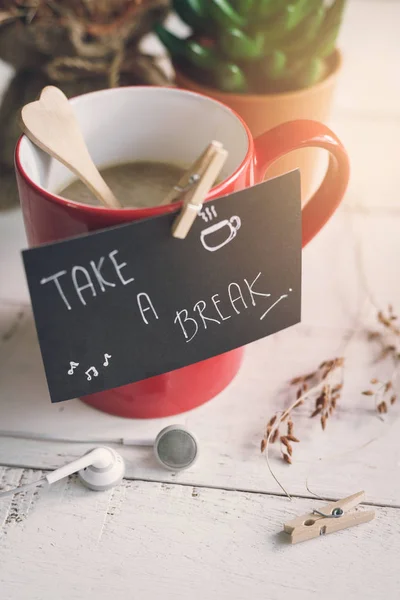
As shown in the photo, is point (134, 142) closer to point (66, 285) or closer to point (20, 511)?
point (66, 285)

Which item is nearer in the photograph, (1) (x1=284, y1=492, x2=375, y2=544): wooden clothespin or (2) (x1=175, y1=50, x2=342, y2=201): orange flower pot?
(1) (x1=284, y1=492, x2=375, y2=544): wooden clothespin

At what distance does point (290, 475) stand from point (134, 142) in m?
0.36

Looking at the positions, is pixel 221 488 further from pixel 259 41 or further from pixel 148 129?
pixel 259 41

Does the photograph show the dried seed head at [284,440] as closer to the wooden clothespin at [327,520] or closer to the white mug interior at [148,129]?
the wooden clothespin at [327,520]

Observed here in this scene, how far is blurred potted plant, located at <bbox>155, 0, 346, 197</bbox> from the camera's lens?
759mm

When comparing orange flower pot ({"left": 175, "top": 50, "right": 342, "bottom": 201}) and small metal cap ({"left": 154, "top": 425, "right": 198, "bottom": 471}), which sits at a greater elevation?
orange flower pot ({"left": 175, "top": 50, "right": 342, "bottom": 201})

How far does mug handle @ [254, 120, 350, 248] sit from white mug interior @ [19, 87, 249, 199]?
0.07 ft

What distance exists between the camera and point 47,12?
2.70 feet

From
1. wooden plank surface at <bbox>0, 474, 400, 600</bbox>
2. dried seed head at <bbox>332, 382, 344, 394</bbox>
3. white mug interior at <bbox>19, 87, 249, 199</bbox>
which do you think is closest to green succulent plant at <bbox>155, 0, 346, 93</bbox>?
white mug interior at <bbox>19, 87, 249, 199</bbox>

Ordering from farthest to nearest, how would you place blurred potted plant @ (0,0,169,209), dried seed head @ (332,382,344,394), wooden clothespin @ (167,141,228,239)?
1. blurred potted plant @ (0,0,169,209)
2. dried seed head @ (332,382,344,394)
3. wooden clothespin @ (167,141,228,239)

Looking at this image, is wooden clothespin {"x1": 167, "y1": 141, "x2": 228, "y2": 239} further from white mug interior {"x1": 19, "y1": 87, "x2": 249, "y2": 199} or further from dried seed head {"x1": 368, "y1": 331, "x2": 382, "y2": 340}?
dried seed head {"x1": 368, "y1": 331, "x2": 382, "y2": 340}

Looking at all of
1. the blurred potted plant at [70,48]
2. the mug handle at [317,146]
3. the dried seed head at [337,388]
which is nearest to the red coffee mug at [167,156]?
the mug handle at [317,146]

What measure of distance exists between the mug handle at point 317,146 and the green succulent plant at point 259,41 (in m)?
0.21

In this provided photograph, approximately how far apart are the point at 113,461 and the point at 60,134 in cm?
29
